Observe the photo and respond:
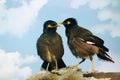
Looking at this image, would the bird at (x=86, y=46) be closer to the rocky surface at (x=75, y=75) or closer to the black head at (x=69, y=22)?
the black head at (x=69, y=22)

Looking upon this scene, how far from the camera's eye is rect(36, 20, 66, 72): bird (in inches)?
364

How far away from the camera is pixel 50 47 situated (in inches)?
365

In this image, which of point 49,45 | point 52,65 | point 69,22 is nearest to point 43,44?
point 49,45

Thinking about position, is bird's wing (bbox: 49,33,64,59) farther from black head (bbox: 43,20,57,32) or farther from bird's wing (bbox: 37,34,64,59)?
black head (bbox: 43,20,57,32)

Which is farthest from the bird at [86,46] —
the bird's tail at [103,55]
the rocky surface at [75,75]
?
the rocky surface at [75,75]

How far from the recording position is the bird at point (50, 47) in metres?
9.24

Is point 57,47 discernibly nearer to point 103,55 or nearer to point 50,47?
point 50,47

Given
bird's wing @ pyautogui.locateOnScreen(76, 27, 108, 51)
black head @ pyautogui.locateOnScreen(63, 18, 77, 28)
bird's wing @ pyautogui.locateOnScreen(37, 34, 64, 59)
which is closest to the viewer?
bird's wing @ pyautogui.locateOnScreen(76, 27, 108, 51)

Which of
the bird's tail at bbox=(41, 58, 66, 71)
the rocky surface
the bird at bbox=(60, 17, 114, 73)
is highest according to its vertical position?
the bird at bbox=(60, 17, 114, 73)

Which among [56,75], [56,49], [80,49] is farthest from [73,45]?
[56,75]

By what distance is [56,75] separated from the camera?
7297 millimetres

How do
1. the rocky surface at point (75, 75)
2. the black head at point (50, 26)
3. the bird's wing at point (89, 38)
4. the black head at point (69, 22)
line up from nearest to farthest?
the rocky surface at point (75, 75), the bird's wing at point (89, 38), the black head at point (69, 22), the black head at point (50, 26)

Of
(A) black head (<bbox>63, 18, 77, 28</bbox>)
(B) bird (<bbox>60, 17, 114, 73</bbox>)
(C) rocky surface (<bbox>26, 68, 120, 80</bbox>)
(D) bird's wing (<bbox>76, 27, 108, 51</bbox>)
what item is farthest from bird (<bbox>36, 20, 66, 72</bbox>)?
(C) rocky surface (<bbox>26, 68, 120, 80</bbox>)

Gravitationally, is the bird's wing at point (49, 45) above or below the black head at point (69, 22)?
below
